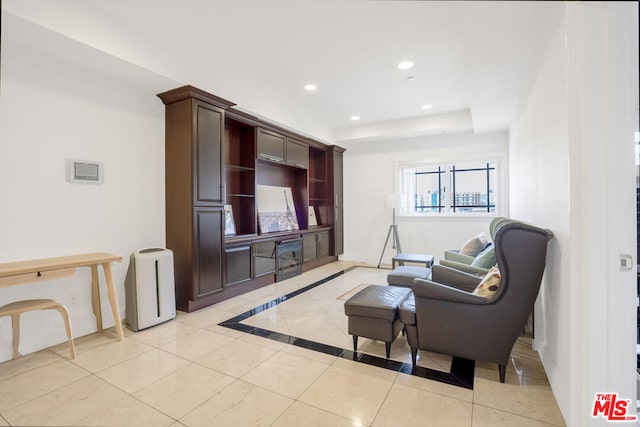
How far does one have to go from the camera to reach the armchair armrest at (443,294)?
6.86 ft

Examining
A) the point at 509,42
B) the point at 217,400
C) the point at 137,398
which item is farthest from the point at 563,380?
the point at 137,398

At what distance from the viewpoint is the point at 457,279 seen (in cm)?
284

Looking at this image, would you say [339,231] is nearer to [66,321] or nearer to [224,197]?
[224,197]

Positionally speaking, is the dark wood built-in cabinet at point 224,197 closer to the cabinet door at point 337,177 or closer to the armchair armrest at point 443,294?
the cabinet door at point 337,177

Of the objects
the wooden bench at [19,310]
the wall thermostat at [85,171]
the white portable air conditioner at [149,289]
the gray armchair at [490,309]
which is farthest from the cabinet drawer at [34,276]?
the gray armchair at [490,309]

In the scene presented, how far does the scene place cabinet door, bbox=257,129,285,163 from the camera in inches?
185

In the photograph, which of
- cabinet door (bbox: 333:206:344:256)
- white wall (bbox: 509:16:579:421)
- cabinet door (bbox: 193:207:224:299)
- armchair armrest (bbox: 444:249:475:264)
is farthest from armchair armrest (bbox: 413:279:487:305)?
cabinet door (bbox: 333:206:344:256)

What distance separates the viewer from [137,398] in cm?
194

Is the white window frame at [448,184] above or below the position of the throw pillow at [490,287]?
above

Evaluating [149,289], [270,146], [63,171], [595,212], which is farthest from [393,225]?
[63,171]

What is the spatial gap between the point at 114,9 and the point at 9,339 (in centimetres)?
289

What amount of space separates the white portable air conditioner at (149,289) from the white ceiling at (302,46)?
6.17 feet

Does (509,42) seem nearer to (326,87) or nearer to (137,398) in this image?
(326,87)

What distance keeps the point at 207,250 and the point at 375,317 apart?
2230 millimetres
